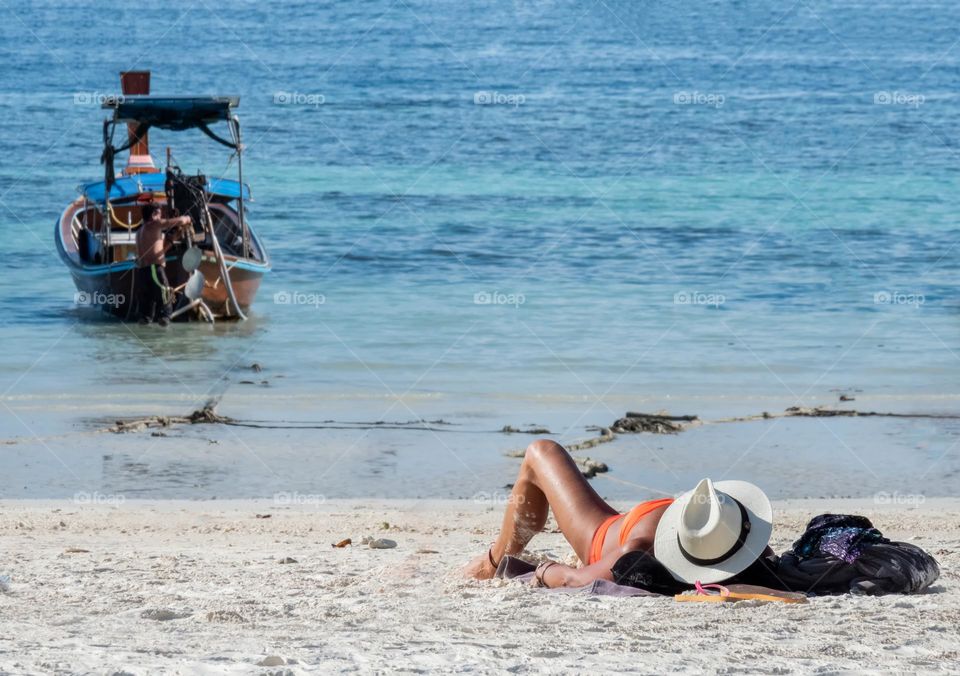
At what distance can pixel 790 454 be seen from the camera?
9344 millimetres

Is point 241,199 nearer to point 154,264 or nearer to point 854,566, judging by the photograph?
point 154,264

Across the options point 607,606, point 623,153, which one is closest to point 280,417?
point 607,606

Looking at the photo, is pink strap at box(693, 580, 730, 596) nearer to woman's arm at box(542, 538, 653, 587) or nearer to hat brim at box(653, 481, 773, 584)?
hat brim at box(653, 481, 773, 584)

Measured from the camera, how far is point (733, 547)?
4723 mm

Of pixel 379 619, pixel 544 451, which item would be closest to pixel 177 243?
pixel 544 451

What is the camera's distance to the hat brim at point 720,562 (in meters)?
4.72

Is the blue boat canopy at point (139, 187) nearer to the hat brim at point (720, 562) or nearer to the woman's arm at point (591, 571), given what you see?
the woman's arm at point (591, 571)

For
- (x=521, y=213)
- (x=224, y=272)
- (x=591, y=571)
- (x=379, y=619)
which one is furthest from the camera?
(x=521, y=213)

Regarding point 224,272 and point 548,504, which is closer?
point 548,504

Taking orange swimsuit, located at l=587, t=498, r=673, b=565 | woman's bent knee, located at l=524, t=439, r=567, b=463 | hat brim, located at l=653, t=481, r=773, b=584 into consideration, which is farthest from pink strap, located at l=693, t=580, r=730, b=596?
woman's bent knee, located at l=524, t=439, r=567, b=463

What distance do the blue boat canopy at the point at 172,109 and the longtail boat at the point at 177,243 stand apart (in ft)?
0.04

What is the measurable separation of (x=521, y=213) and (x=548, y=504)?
21.2m

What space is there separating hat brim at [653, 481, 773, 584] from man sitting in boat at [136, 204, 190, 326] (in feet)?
38.9

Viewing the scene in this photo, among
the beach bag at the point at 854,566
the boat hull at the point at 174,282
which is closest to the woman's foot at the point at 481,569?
the beach bag at the point at 854,566
